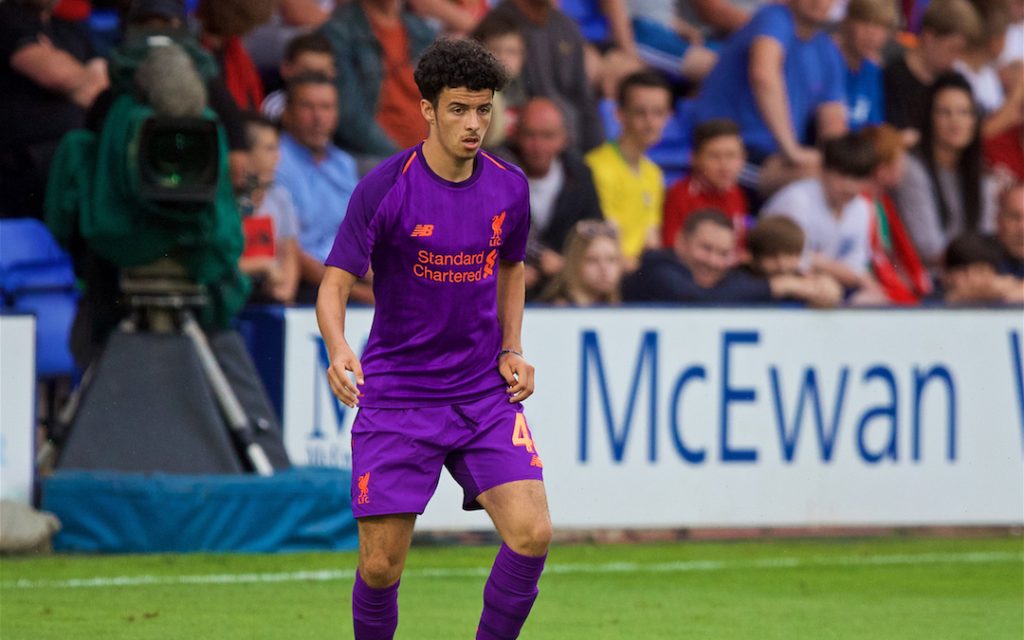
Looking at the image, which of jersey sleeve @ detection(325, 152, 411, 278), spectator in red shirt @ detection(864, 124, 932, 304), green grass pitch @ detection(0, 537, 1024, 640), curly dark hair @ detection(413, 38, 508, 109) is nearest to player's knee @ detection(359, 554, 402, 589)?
jersey sleeve @ detection(325, 152, 411, 278)

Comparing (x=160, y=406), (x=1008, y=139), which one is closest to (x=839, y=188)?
(x=1008, y=139)

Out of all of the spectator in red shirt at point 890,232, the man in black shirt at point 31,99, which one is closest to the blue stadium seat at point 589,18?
the spectator in red shirt at point 890,232

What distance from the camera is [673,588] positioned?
7.97m

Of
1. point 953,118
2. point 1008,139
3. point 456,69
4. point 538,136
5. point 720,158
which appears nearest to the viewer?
point 456,69

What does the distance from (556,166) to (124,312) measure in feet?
10.0

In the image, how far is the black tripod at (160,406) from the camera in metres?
8.41

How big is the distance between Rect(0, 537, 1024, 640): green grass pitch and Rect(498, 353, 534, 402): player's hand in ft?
5.48

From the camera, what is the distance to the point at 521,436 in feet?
17.4

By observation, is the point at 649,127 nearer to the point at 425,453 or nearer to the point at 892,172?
the point at 892,172

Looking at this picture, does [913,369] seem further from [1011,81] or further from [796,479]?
[1011,81]

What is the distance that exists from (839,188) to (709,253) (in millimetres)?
1558

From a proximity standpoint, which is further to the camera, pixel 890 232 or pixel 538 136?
pixel 890 232

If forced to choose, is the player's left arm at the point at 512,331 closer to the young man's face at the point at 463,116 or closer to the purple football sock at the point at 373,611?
the young man's face at the point at 463,116

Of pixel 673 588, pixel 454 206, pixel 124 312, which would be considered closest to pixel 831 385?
pixel 673 588
